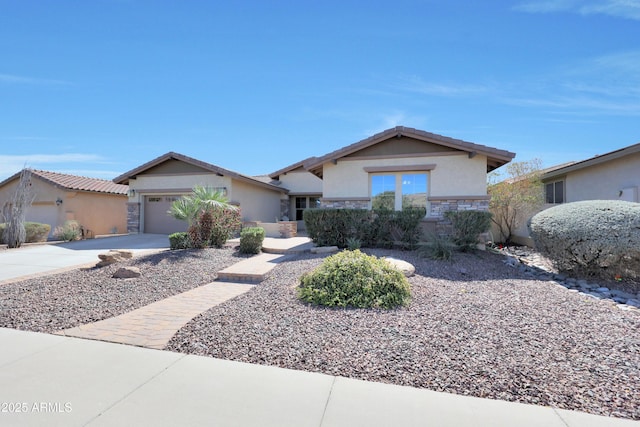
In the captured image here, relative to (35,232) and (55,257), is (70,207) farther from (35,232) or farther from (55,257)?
(55,257)

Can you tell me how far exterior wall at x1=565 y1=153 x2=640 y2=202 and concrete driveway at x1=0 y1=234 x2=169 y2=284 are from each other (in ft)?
57.9

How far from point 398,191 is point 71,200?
63.0ft

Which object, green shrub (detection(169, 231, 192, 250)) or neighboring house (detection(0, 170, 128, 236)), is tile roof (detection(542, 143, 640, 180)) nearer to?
green shrub (detection(169, 231, 192, 250))

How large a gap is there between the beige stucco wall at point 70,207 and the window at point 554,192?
26698mm

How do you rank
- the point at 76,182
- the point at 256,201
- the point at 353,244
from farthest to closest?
the point at 76,182
the point at 256,201
the point at 353,244

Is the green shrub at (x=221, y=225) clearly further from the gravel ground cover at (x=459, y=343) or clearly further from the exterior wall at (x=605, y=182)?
the exterior wall at (x=605, y=182)

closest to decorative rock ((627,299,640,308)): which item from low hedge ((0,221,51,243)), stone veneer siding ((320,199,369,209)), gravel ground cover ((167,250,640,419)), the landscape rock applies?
gravel ground cover ((167,250,640,419))

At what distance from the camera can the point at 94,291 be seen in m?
6.22

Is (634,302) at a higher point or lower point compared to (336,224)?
lower

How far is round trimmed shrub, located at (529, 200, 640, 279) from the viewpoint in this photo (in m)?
6.90

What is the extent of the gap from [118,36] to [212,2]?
→ 124 inches

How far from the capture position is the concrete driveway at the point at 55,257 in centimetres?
822

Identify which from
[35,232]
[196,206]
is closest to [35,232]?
[35,232]

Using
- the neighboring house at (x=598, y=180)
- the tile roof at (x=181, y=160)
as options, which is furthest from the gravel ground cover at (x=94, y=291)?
the neighboring house at (x=598, y=180)
